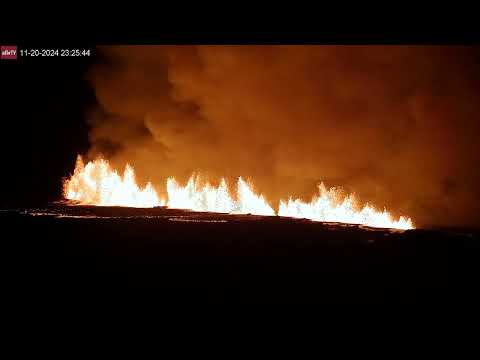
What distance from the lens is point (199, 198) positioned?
17.7 meters

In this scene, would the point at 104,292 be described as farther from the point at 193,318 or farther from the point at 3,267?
the point at 3,267

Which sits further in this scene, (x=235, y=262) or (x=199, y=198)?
(x=199, y=198)

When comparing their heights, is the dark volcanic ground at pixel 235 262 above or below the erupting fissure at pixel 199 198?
A: below

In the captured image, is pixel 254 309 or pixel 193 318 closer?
pixel 193 318

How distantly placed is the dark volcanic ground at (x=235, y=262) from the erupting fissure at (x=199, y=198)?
6.63 metres

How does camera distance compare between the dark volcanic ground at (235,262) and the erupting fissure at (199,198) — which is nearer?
the dark volcanic ground at (235,262)

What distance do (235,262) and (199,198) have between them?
11736 millimetres

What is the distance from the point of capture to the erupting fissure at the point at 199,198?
15.6m

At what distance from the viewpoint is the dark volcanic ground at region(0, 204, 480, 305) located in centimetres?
496

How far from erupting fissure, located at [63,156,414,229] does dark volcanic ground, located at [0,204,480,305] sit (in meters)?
6.63

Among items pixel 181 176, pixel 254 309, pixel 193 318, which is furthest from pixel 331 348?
pixel 181 176

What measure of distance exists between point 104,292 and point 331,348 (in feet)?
9.27

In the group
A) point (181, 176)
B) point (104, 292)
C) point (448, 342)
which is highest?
point (181, 176)

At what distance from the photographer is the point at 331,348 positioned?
145 inches
